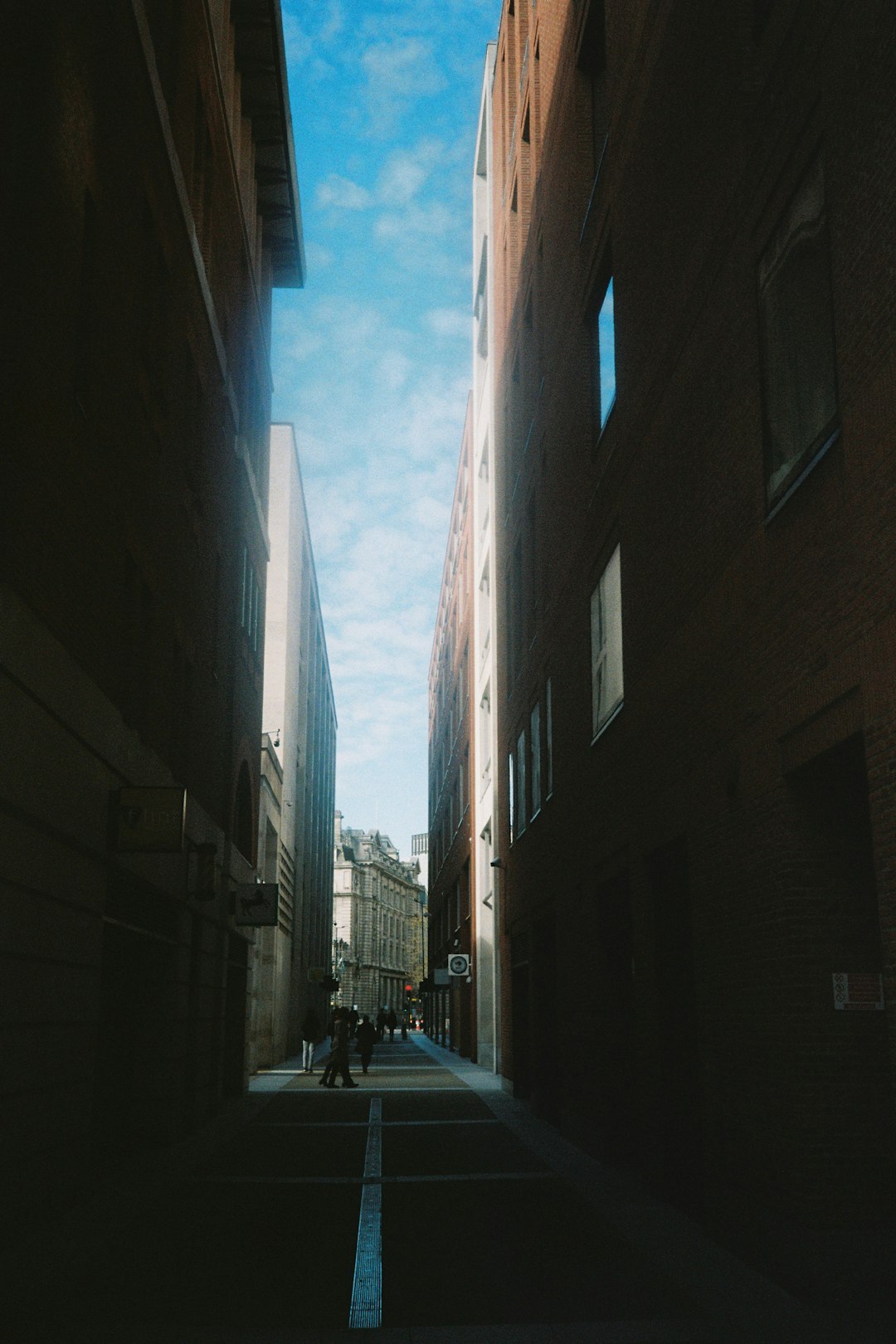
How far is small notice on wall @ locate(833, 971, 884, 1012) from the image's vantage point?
777 cm

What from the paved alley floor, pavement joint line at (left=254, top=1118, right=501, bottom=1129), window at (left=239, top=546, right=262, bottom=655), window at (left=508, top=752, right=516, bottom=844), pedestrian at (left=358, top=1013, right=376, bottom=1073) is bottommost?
pavement joint line at (left=254, top=1118, right=501, bottom=1129)

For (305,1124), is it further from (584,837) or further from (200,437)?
(200,437)

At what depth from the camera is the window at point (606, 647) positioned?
47.6 ft

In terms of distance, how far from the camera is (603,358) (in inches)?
625

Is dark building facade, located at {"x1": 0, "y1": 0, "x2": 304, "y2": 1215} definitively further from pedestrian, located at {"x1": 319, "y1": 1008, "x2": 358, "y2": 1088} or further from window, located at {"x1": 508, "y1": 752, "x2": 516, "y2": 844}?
window, located at {"x1": 508, "y1": 752, "x2": 516, "y2": 844}

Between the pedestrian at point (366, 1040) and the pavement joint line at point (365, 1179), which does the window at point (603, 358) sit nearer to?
the pavement joint line at point (365, 1179)

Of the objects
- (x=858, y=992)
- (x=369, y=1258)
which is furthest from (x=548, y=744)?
(x=858, y=992)

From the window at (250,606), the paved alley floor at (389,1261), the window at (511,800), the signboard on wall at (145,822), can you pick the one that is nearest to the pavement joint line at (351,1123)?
the paved alley floor at (389,1261)

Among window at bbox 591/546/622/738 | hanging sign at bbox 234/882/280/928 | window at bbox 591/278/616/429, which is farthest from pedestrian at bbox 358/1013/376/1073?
window at bbox 591/278/616/429

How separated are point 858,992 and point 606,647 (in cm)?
771

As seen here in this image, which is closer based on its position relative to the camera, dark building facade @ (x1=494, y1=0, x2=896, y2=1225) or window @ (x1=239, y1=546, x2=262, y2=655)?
dark building facade @ (x1=494, y1=0, x2=896, y2=1225)

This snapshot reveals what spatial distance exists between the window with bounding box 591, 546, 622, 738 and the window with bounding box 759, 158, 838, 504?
5.47 meters

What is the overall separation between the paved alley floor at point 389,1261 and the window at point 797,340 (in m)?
5.11

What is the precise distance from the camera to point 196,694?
18.9 meters
